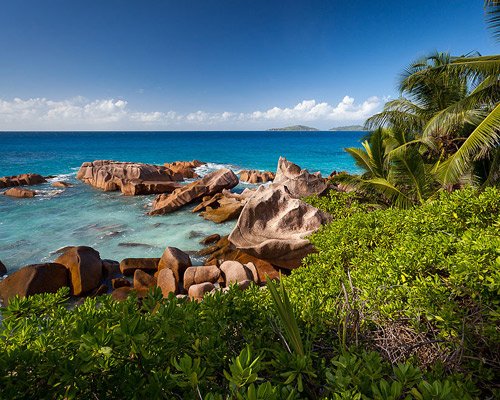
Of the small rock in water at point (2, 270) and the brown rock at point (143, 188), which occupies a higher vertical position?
the brown rock at point (143, 188)

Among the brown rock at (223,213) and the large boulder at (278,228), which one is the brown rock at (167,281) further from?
the brown rock at (223,213)

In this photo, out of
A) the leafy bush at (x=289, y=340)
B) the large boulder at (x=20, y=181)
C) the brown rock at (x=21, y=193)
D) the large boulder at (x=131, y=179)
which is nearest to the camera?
the leafy bush at (x=289, y=340)

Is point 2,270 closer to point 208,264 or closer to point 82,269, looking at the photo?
point 82,269

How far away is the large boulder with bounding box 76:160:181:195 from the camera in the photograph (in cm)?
2264

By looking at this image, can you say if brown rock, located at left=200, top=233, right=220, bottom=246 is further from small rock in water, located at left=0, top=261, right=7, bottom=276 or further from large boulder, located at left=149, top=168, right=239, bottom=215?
small rock in water, located at left=0, top=261, right=7, bottom=276

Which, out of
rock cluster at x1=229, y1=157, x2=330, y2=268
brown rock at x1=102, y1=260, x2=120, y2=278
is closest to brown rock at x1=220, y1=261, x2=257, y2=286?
rock cluster at x1=229, y1=157, x2=330, y2=268

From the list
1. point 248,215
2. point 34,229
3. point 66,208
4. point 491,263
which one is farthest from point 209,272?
point 66,208

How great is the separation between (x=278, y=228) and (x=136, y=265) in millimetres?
5259

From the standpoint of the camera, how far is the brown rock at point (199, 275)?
29.0 ft

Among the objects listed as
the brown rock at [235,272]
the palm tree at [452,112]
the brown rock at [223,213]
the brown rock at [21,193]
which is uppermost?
the palm tree at [452,112]

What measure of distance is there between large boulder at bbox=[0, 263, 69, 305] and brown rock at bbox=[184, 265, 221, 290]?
3761mm

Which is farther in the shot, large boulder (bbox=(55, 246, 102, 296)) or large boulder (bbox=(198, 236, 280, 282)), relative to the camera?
large boulder (bbox=(198, 236, 280, 282))

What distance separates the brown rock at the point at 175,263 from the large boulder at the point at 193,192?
8084 millimetres

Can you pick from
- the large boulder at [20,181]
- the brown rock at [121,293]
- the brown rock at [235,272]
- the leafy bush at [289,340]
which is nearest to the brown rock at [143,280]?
the brown rock at [121,293]
